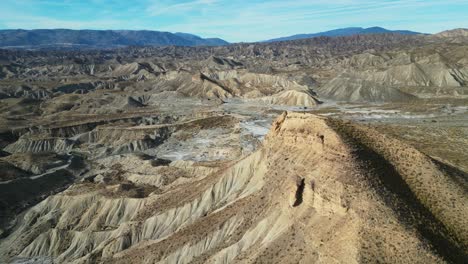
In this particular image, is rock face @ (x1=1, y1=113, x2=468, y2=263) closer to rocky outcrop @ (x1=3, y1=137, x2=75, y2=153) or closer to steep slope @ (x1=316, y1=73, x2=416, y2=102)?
rocky outcrop @ (x1=3, y1=137, x2=75, y2=153)

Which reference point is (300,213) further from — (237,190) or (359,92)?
(359,92)

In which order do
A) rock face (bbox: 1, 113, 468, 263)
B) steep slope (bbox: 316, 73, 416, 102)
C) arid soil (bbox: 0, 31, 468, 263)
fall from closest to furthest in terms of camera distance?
rock face (bbox: 1, 113, 468, 263)
arid soil (bbox: 0, 31, 468, 263)
steep slope (bbox: 316, 73, 416, 102)

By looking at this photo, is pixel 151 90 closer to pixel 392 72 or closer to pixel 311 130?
pixel 392 72

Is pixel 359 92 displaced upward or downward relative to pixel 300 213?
downward

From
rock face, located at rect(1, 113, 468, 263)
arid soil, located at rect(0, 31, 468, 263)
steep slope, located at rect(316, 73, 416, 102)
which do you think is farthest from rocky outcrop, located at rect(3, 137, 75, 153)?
steep slope, located at rect(316, 73, 416, 102)

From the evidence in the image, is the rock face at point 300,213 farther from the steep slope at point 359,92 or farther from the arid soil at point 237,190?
the steep slope at point 359,92

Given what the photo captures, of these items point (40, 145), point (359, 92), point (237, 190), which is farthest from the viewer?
point (359, 92)

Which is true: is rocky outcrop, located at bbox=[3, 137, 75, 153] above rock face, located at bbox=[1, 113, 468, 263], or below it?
below

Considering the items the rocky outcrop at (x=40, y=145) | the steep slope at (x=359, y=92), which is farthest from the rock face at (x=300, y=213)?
the steep slope at (x=359, y=92)

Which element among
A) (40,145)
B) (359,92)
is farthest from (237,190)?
(359,92)
